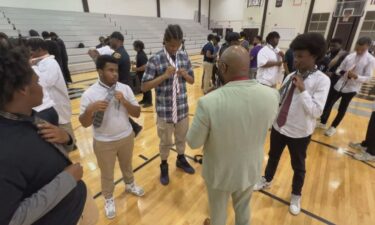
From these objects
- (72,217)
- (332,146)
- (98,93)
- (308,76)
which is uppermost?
(308,76)

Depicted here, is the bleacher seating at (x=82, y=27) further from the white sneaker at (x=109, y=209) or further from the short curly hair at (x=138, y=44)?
the white sneaker at (x=109, y=209)

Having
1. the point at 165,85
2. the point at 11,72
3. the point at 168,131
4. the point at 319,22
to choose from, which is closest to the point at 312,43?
the point at 165,85

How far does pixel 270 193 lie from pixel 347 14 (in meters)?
15.3

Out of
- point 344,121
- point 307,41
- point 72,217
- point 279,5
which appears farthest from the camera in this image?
point 279,5

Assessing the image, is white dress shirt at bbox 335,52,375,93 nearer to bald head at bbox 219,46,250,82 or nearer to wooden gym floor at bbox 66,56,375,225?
wooden gym floor at bbox 66,56,375,225

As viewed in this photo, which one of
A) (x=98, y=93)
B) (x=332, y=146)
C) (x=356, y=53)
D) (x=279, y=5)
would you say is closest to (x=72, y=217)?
(x=98, y=93)

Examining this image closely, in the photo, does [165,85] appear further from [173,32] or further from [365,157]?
[365,157]

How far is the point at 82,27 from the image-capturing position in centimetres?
1062

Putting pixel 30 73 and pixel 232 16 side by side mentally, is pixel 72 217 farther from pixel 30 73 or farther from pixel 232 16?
pixel 232 16

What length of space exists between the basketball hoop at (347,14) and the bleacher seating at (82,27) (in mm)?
9405

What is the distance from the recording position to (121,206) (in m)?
2.11

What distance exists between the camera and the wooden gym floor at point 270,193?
200 centimetres

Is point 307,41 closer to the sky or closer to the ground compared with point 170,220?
closer to the sky

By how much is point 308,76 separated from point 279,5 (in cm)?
1644
